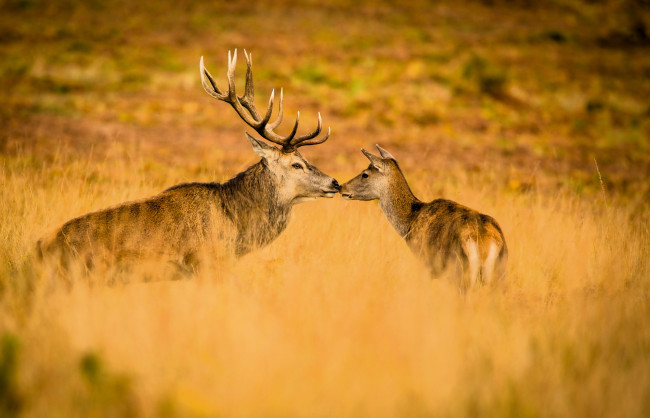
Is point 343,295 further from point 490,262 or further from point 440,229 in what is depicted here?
point 440,229

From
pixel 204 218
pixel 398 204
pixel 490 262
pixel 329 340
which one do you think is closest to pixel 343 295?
pixel 329 340

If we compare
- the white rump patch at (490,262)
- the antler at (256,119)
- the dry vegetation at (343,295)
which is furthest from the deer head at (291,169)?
the white rump patch at (490,262)

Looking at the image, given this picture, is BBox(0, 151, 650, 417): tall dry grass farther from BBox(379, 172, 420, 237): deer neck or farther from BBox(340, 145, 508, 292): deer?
BBox(379, 172, 420, 237): deer neck

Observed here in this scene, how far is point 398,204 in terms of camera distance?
8.19 metres

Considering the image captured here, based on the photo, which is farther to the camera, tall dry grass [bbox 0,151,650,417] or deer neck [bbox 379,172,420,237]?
deer neck [bbox 379,172,420,237]

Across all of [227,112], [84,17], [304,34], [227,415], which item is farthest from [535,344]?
[84,17]

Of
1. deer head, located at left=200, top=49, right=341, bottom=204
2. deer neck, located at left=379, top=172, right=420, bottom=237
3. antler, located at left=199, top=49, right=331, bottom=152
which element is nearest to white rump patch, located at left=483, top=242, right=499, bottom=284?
deer neck, located at left=379, top=172, right=420, bottom=237

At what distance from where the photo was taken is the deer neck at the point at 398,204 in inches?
320

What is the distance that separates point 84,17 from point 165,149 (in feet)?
104

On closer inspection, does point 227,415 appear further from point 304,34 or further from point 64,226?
point 304,34

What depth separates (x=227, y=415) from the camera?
3893 mm

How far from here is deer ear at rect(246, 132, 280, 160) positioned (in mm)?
7336

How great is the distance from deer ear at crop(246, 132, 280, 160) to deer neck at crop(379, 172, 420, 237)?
1.59 meters

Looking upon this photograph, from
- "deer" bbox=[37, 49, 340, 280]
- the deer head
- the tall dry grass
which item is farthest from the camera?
the deer head
